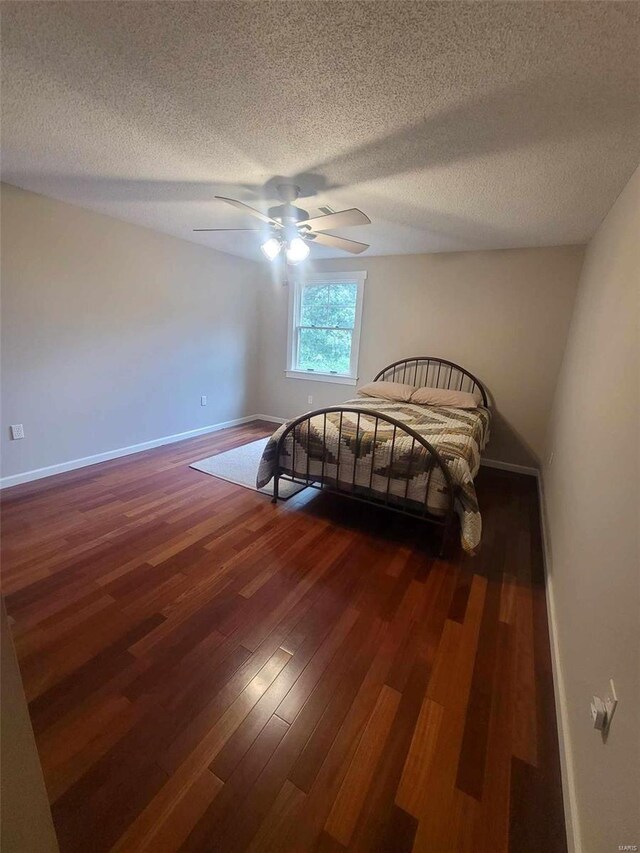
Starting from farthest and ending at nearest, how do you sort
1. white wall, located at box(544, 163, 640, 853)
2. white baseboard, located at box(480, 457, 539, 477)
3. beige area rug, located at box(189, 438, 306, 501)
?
white baseboard, located at box(480, 457, 539, 477) < beige area rug, located at box(189, 438, 306, 501) < white wall, located at box(544, 163, 640, 853)

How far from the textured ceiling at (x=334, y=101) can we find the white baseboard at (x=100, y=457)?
2.29 metres

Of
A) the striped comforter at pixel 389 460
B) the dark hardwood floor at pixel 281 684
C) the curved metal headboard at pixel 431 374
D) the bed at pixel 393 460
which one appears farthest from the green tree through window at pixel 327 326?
the dark hardwood floor at pixel 281 684

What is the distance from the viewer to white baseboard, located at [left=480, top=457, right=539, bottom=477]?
12.2 feet

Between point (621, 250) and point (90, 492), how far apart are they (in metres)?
4.06

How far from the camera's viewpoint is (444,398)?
356 cm

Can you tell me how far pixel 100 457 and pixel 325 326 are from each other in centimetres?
315

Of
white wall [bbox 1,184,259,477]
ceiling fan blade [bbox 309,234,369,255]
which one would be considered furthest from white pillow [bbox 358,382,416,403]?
white wall [bbox 1,184,259,477]

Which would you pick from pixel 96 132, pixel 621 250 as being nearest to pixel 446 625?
pixel 621 250

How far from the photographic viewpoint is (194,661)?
1.46 m

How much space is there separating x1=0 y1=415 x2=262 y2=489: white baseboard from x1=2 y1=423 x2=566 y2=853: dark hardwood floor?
56 cm

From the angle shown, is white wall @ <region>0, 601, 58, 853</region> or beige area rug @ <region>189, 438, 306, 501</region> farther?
beige area rug @ <region>189, 438, 306, 501</region>

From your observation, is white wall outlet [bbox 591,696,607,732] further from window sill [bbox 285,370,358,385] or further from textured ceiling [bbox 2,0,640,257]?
window sill [bbox 285,370,358,385]

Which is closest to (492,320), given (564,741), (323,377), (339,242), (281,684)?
(339,242)

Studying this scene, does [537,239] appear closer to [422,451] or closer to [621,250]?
[621,250]
